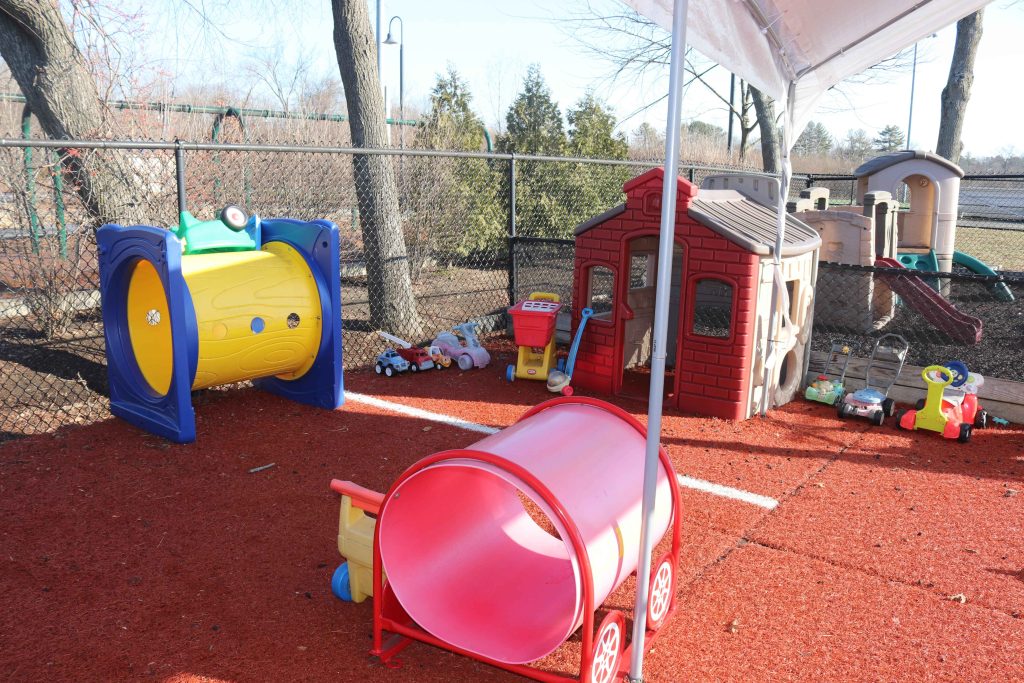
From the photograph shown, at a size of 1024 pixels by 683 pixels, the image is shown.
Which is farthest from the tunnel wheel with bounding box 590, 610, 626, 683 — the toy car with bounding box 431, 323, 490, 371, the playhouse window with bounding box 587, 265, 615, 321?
the playhouse window with bounding box 587, 265, 615, 321

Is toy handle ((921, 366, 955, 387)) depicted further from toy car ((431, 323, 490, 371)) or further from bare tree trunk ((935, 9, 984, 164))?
bare tree trunk ((935, 9, 984, 164))

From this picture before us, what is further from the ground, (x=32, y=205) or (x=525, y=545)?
(x=32, y=205)

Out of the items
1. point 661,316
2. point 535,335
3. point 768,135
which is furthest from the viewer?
point 768,135

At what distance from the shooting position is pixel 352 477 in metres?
5.02

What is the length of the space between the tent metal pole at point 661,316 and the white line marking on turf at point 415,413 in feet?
9.63

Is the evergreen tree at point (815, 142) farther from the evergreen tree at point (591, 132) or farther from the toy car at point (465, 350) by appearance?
the toy car at point (465, 350)

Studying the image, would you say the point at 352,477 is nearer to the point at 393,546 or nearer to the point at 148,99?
the point at 393,546

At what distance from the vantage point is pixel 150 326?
584 centimetres

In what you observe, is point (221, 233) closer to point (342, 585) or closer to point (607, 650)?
point (342, 585)

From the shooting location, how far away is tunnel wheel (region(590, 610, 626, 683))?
2846 millimetres

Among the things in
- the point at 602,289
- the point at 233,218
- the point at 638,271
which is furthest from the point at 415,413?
the point at 638,271

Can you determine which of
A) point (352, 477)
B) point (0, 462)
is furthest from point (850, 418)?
point (0, 462)

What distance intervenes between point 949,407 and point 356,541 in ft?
15.7

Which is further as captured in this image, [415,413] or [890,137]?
[890,137]
